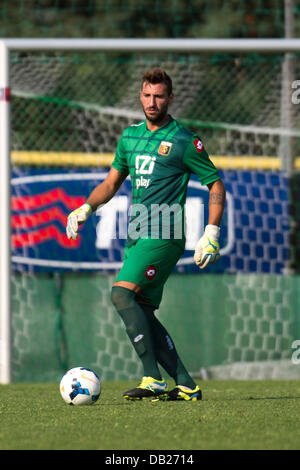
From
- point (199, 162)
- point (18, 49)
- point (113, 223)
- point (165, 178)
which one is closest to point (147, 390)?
point (165, 178)

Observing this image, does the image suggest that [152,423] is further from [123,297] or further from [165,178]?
[165,178]

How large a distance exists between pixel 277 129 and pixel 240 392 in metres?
3.17

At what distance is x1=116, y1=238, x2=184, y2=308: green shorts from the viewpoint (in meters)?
5.39

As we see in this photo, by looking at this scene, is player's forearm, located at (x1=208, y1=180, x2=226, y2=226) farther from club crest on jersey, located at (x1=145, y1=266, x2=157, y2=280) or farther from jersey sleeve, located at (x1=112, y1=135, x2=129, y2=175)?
jersey sleeve, located at (x1=112, y1=135, x2=129, y2=175)

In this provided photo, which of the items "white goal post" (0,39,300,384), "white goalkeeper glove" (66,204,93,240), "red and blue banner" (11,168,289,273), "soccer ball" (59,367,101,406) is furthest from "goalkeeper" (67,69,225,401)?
"red and blue banner" (11,168,289,273)

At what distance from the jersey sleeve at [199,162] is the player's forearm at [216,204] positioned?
4 centimetres

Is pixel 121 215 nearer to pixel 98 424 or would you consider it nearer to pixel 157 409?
pixel 157 409

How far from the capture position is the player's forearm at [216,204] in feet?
17.8

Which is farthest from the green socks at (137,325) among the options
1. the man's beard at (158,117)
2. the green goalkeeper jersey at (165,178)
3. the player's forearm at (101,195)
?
the man's beard at (158,117)

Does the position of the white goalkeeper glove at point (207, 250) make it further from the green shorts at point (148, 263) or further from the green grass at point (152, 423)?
the green grass at point (152, 423)

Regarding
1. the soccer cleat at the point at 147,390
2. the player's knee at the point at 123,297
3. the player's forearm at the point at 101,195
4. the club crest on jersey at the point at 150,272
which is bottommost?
the soccer cleat at the point at 147,390

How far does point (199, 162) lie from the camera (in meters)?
5.46

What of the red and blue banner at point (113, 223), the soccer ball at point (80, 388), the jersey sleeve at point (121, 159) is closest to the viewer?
the soccer ball at point (80, 388)

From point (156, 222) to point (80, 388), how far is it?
3.33 ft
